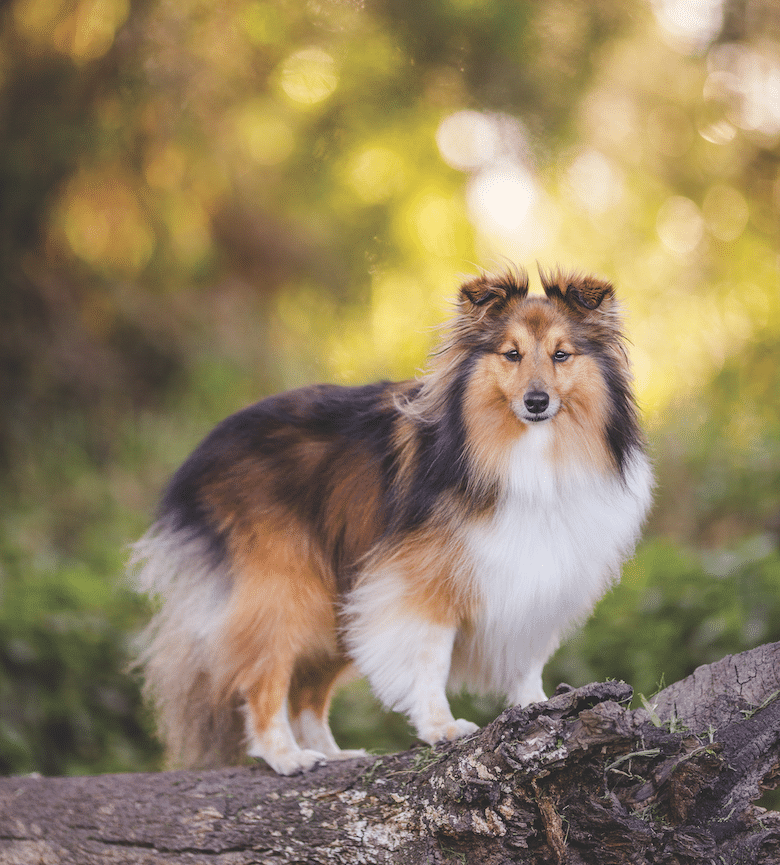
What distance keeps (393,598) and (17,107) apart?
619 cm

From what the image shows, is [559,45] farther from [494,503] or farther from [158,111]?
[158,111]

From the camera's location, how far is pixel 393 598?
3.11 m

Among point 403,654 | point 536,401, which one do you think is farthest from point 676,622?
point 536,401

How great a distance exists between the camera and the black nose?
113 inches

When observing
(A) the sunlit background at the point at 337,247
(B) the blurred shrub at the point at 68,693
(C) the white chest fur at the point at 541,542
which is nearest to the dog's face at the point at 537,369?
(C) the white chest fur at the point at 541,542

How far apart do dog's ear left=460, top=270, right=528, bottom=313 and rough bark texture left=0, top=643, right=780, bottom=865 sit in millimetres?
1375

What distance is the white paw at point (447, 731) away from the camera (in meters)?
2.86

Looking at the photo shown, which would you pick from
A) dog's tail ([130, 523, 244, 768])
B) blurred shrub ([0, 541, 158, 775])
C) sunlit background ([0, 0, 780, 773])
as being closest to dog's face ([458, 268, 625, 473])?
sunlit background ([0, 0, 780, 773])

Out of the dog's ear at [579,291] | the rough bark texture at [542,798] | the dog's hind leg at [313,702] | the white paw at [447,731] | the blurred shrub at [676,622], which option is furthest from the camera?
the blurred shrub at [676,622]

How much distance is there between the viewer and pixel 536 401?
2869 millimetres

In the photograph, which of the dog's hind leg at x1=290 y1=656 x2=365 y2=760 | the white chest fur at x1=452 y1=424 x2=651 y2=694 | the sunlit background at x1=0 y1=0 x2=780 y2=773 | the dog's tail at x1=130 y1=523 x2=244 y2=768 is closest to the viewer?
the white chest fur at x1=452 y1=424 x2=651 y2=694

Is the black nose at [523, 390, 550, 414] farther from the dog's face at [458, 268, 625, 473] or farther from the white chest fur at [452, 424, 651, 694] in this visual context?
Result: the white chest fur at [452, 424, 651, 694]

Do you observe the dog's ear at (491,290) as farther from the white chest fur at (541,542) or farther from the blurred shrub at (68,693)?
the blurred shrub at (68,693)

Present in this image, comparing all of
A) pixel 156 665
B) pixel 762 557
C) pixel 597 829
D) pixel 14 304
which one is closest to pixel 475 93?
pixel 762 557
